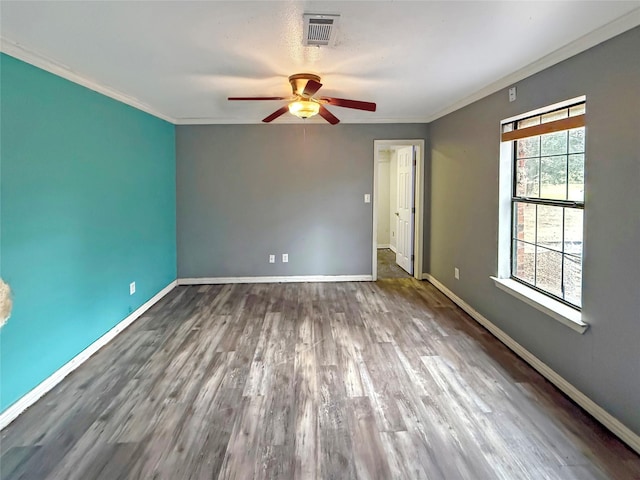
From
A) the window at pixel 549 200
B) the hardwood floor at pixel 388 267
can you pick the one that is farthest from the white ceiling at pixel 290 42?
the hardwood floor at pixel 388 267

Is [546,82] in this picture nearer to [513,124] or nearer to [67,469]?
[513,124]

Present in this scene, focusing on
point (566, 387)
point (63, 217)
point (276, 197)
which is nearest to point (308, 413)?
point (566, 387)

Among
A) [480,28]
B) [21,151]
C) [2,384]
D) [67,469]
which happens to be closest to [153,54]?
[21,151]

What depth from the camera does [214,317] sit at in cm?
434

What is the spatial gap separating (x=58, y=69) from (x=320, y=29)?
2.00 m

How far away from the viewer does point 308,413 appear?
98.3 inches

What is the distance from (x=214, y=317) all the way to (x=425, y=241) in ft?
10.5

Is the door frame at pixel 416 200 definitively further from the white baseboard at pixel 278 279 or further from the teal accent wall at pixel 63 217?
the teal accent wall at pixel 63 217

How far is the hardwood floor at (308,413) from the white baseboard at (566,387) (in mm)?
57

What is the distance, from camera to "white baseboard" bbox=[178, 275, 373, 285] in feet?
18.9

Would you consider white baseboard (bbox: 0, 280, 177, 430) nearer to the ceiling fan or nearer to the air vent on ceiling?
the ceiling fan

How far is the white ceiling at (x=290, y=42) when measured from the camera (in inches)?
80.9

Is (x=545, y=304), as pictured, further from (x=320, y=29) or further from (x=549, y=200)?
(x=320, y=29)

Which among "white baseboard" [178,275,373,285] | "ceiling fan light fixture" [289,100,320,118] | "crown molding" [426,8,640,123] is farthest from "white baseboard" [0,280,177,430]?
"crown molding" [426,8,640,123]
